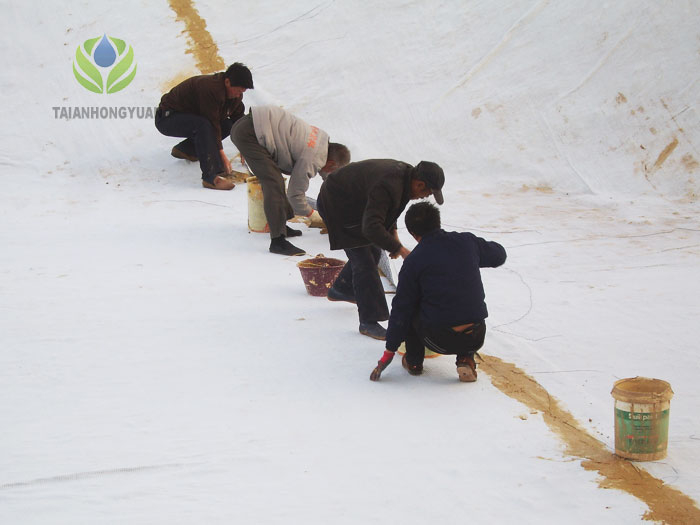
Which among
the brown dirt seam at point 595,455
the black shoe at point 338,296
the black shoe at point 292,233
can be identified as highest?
the black shoe at point 292,233

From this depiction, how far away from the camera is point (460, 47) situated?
7.00 m

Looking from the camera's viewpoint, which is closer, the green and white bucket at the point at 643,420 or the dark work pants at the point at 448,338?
the green and white bucket at the point at 643,420

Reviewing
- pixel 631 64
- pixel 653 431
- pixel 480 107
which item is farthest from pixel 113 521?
pixel 631 64

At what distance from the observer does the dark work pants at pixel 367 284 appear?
3.24 metres

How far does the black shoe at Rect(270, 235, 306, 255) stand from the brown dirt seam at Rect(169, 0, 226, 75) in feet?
9.48

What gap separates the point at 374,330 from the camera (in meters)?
3.28

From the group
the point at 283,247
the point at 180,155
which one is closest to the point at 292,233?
the point at 283,247

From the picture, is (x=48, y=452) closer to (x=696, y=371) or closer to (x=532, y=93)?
(x=696, y=371)

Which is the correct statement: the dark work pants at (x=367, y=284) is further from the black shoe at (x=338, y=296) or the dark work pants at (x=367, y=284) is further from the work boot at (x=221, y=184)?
the work boot at (x=221, y=184)

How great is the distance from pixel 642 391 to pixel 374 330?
1204 mm

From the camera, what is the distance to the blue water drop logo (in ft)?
23.1

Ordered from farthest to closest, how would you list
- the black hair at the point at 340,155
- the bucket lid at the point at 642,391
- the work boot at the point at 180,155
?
the work boot at the point at 180,155 → the black hair at the point at 340,155 → the bucket lid at the point at 642,391

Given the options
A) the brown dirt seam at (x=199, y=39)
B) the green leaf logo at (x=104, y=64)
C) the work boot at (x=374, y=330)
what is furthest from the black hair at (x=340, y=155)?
the green leaf logo at (x=104, y=64)

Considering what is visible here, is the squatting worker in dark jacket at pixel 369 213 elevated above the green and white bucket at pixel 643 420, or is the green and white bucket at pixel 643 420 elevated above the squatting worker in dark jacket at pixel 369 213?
the squatting worker in dark jacket at pixel 369 213
